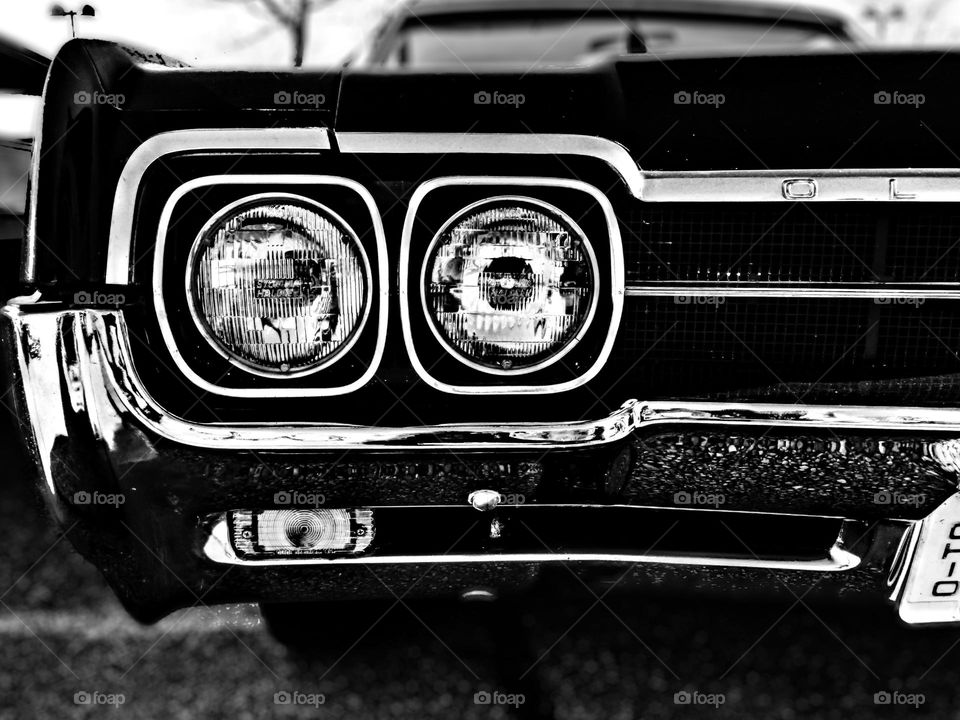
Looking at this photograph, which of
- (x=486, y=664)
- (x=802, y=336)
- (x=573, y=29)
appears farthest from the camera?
(x=573, y=29)

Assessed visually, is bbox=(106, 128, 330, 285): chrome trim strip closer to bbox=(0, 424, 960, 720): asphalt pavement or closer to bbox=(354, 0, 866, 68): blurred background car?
bbox=(0, 424, 960, 720): asphalt pavement

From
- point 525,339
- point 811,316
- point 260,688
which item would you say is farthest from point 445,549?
point 260,688

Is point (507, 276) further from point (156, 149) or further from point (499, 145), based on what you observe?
point (156, 149)

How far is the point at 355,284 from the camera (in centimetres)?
117

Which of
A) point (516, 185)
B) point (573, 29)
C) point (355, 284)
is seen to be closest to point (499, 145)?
point (516, 185)

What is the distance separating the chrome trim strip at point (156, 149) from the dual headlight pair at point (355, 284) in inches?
3.5

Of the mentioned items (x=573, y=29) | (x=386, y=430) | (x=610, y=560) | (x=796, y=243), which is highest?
(x=573, y=29)

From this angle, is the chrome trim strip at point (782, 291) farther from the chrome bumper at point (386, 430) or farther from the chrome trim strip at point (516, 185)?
the chrome bumper at point (386, 430)

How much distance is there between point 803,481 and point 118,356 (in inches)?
42.3

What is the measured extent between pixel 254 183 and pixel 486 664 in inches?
51.1

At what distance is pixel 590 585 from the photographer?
1269 millimetres

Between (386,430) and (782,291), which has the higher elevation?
(782,291)

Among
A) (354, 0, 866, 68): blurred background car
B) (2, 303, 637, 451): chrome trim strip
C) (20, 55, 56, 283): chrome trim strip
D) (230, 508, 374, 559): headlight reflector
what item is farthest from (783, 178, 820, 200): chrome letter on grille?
(354, 0, 866, 68): blurred background car

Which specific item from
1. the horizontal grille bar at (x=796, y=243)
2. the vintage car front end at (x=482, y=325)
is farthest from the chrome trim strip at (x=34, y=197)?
the horizontal grille bar at (x=796, y=243)
